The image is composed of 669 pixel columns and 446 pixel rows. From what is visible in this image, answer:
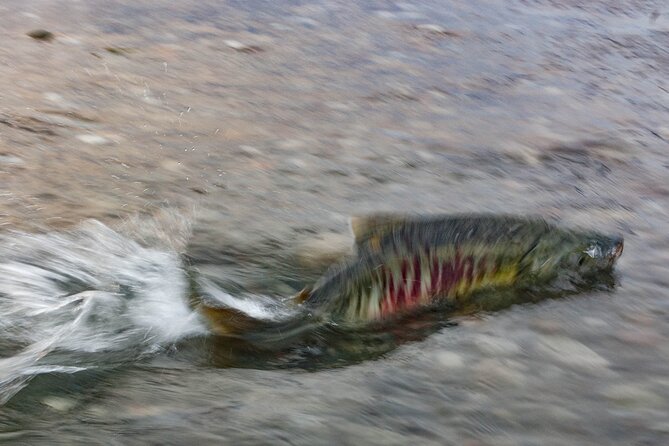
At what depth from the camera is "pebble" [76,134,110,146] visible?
10.3 ft

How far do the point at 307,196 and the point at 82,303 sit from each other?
910 mm

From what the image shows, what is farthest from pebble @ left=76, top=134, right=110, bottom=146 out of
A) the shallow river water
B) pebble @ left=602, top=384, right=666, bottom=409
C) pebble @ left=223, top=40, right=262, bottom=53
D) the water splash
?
pebble @ left=602, top=384, right=666, bottom=409

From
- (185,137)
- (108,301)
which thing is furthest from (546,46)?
(108,301)

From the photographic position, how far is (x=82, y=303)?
83.6 inches

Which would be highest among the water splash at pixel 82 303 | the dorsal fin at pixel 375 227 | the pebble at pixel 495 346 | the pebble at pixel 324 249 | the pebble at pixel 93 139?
the dorsal fin at pixel 375 227

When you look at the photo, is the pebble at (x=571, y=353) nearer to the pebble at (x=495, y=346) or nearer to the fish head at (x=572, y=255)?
the pebble at (x=495, y=346)

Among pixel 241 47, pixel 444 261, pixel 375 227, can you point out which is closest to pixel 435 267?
pixel 444 261

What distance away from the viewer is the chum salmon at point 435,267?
2084 millimetres

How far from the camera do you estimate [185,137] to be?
3.26 m

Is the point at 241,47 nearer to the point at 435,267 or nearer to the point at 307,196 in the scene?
the point at 307,196

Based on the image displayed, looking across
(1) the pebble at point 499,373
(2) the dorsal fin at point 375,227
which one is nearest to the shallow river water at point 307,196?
(1) the pebble at point 499,373

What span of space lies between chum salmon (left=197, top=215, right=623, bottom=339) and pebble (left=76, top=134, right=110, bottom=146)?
46.9 inches

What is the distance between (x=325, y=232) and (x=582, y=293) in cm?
68

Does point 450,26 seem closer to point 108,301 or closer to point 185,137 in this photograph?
point 185,137
